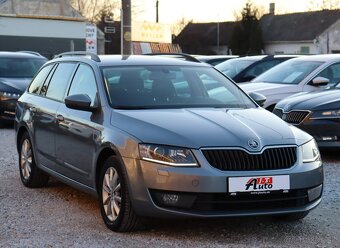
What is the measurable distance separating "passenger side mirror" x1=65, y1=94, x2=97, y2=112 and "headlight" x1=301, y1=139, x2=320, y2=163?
191cm

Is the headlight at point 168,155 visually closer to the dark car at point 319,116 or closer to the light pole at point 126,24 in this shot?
the dark car at point 319,116

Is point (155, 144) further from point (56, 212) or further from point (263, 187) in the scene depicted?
point (56, 212)

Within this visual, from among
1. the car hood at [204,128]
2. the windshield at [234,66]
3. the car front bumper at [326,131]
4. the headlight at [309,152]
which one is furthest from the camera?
the windshield at [234,66]

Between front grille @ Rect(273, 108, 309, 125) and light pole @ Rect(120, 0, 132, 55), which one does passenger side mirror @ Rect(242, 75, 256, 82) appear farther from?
light pole @ Rect(120, 0, 132, 55)

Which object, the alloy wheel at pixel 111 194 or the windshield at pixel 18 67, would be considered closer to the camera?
the alloy wheel at pixel 111 194

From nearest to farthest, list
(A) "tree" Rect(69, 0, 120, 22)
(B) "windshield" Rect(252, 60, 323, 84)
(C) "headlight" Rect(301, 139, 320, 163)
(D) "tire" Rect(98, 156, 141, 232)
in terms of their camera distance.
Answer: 1. (D) "tire" Rect(98, 156, 141, 232)
2. (C) "headlight" Rect(301, 139, 320, 163)
3. (B) "windshield" Rect(252, 60, 323, 84)
4. (A) "tree" Rect(69, 0, 120, 22)

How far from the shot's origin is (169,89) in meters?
6.51

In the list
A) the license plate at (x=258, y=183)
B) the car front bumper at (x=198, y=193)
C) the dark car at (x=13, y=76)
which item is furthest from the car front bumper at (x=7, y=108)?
the license plate at (x=258, y=183)

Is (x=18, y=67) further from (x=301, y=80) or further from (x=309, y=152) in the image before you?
(x=309, y=152)

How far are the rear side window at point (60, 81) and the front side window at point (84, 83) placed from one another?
19 centimetres

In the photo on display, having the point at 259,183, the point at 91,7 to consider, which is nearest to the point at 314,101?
the point at 259,183

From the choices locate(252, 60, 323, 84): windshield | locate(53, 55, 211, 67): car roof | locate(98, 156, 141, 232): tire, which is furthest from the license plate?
locate(252, 60, 323, 84): windshield

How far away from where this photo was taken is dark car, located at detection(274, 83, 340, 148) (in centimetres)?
923

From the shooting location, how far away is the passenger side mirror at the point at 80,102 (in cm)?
615
